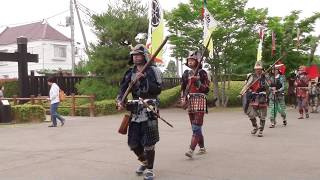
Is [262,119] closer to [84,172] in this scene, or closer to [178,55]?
[84,172]

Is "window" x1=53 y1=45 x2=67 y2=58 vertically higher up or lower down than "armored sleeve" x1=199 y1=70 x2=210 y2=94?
higher up

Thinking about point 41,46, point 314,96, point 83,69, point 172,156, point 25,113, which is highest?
point 41,46

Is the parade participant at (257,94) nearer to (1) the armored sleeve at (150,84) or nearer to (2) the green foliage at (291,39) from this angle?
(1) the armored sleeve at (150,84)

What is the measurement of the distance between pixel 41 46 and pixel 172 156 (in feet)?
153

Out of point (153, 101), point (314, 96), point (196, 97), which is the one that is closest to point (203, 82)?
point (196, 97)

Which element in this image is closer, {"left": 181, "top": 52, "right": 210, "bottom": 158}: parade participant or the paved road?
the paved road

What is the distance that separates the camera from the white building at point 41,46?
174 feet

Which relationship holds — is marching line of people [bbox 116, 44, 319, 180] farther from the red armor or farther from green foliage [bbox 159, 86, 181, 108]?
green foliage [bbox 159, 86, 181, 108]

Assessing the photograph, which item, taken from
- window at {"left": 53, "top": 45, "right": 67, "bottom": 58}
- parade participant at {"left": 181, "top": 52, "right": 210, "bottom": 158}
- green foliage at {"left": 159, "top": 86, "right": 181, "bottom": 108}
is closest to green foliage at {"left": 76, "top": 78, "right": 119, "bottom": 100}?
green foliage at {"left": 159, "top": 86, "right": 181, "bottom": 108}

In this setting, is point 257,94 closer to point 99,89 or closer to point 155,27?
point 155,27

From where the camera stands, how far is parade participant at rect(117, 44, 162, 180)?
6707mm

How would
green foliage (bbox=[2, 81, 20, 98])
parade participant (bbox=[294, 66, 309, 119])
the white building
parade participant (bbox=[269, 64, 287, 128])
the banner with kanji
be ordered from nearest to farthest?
1. the banner with kanji
2. parade participant (bbox=[269, 64, 287, 128])
3. parade participant (bbox=[294, 66, 309, 119])
4. green foliage (bbox=[2, 81, 20, 98])
5. the white building

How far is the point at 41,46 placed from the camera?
5291 cm

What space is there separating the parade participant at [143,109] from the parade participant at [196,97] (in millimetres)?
1507
